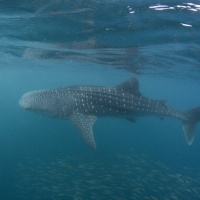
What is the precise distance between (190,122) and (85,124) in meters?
5.38

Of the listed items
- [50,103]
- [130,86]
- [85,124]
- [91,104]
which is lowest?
[85,124]

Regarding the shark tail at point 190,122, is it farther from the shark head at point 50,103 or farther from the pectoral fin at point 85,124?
the shark head at point 50,103

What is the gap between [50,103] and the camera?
38.5 ft

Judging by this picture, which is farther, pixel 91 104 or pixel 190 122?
pixel 190 122

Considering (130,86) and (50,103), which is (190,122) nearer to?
(130,86)

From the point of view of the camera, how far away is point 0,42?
63.5 feet

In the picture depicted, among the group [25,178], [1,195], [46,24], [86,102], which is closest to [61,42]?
[46,24]

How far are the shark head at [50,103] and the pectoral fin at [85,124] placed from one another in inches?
18.1

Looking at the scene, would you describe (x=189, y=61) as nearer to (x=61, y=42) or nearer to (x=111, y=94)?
(x=61, y=42)

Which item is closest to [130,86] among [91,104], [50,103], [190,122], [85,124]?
[91,104]

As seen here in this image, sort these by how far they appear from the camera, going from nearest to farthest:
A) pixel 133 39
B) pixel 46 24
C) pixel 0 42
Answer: pixel 46 24 < pixel 133 39 < pixel 0 42

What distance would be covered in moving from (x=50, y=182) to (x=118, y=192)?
3174mm

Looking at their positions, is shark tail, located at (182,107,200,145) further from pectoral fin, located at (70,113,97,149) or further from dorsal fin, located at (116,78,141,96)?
pectoral fin, located at (70,113,97,149)

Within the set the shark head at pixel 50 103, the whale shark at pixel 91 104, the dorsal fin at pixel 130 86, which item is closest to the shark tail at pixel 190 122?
the whale shark at pixel 91 104
